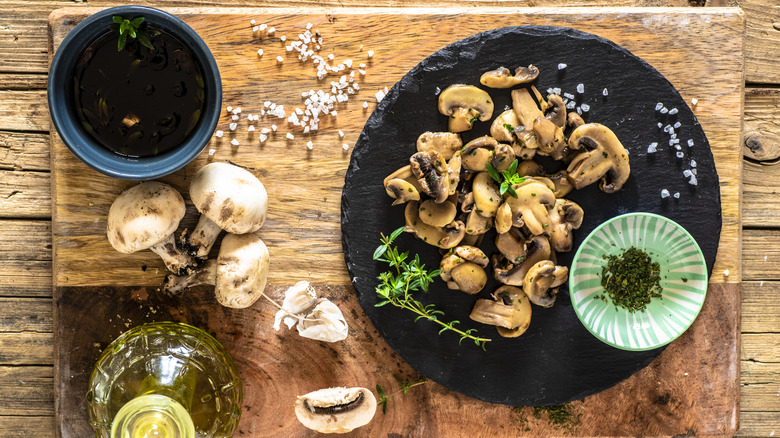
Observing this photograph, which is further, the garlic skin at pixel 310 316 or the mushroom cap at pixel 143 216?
the garlic skin at pixel 310 316

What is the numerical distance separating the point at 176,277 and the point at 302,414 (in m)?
0.62

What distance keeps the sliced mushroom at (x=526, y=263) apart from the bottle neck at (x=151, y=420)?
107cm

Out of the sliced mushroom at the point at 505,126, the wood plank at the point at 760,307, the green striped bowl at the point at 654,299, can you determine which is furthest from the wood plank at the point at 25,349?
the wood plank at the point at 760,307

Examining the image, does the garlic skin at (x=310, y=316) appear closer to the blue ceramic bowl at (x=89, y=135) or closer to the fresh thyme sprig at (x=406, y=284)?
the fresh thyme sprig at (x=406, y=284)

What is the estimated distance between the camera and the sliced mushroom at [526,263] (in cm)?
190

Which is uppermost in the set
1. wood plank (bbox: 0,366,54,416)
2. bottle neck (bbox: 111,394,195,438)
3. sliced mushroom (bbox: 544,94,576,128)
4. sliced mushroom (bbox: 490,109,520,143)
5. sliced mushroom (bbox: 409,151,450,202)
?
sliced mushroom (bbox: 544,94,576,128)

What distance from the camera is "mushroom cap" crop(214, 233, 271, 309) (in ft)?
5.97

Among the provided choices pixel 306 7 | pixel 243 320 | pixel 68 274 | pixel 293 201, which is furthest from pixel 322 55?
pixel 68 274

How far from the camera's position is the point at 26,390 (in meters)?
2.19

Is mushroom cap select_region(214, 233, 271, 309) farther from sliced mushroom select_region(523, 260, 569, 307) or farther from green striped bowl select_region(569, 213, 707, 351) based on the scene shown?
green striped bowl select_region(569, 213, 707, 351)

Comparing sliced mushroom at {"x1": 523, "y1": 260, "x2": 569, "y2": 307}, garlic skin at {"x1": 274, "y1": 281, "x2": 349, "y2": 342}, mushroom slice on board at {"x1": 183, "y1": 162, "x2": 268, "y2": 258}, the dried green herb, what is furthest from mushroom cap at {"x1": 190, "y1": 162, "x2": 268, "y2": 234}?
the dried green herb

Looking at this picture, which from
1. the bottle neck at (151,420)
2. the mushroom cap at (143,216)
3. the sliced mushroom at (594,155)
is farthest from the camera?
the sliced mushroom at (594,155)

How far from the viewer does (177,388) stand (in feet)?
5.84

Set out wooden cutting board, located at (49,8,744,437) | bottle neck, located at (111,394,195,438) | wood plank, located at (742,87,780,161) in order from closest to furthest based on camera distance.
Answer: bottle neck, located at (111,394,195,438), wooden cutting board, located at (49,8,744,437), wood plank, located at (742,87,780,161)
